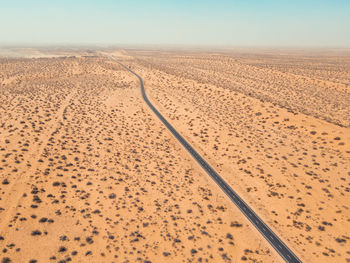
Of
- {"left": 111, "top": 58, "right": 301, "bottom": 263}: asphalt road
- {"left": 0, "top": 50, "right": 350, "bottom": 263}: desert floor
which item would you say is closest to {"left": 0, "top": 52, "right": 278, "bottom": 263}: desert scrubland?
{"left": 0, "top": 50, "right": 350, "bottom": 263}: desert floor

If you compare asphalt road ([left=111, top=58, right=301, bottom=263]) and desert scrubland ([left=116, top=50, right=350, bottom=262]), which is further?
desert scrubland ([left=116, top=50, right=350, bottom=262])

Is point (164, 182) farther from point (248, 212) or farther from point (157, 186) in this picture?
point (248, 212)

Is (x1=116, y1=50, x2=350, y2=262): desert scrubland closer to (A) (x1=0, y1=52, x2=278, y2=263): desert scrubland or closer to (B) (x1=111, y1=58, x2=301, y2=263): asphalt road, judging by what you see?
(A) (x1=0, y1=52, x2=278, y2=263): desert scrubland

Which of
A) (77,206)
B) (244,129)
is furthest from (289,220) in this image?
(244,129)

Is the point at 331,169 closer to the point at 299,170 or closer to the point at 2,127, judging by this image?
the point at 299,170

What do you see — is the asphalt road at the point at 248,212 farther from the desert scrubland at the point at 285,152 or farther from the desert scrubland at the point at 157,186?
the desert scrubland at the point at 157,186

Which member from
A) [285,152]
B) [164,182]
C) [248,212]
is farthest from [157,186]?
[285,152]
